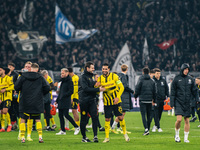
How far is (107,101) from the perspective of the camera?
34.1 ft

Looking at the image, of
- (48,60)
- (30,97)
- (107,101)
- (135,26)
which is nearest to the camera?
(30,97)

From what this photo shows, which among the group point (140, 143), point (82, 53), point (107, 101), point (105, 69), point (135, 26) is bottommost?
point (140, 143)

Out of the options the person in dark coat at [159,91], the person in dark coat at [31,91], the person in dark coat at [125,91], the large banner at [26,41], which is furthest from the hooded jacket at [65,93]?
the large banner at [26,41]

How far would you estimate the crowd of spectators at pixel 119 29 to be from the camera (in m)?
33.6

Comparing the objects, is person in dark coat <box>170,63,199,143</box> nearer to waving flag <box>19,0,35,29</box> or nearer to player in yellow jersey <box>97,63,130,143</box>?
player in yellow jersey <box>97,63,130,143</box>

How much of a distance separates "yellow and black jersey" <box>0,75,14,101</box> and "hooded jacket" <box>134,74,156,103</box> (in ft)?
13.5

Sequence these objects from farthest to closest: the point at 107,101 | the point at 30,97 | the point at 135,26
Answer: the point at 135,26 < the point at 107,101 < the point at 30,97

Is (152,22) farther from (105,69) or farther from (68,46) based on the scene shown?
(105,69)

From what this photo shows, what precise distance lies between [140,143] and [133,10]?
28387 millimetres

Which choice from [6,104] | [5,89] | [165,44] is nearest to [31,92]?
[5,89]

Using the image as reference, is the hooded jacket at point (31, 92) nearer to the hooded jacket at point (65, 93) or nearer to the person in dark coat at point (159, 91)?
the hooded jacket at point (65, 93)

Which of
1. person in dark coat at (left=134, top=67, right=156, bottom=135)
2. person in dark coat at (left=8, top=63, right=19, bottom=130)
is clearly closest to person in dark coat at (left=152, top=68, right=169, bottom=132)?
person in dark coat at (left=134, top=67, right=156, bottom=135)

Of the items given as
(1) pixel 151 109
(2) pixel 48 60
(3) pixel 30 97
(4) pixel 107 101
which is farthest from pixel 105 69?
(2) pixel 48 60

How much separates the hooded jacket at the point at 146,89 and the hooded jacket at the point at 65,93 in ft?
7.22
